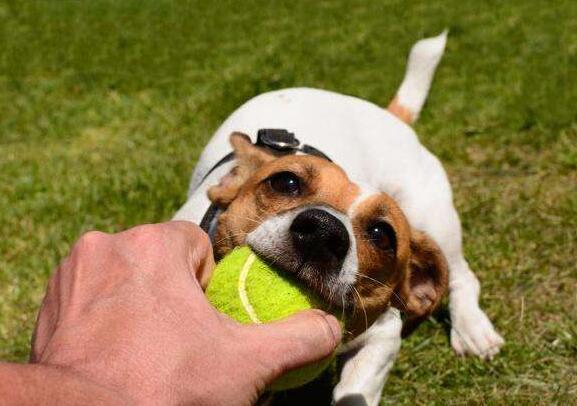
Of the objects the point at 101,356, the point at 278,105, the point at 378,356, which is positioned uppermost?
the point at 101,356

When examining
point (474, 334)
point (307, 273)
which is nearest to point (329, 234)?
point (307, 273)

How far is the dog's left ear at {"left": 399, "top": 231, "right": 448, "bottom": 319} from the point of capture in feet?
12.3

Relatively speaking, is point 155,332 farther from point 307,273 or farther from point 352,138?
point 352,138

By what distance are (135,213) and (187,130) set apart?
62.8 inches

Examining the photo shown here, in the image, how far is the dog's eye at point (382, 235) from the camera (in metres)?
3.41

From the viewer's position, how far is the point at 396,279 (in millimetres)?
3604

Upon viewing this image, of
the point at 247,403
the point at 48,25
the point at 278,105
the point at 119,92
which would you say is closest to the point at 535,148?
the point at 278,105

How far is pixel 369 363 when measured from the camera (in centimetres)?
375

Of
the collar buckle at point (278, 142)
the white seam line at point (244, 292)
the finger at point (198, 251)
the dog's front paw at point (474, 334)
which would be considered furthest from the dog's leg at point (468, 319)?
the finger at point (198, 251)

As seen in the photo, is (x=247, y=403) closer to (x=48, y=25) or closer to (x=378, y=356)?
(x=378, y=356)

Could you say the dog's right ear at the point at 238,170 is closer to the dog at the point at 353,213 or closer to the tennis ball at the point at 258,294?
the dog at the point at 353,213

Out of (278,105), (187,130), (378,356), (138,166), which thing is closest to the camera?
(378,356)

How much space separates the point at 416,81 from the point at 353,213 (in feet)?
7.94

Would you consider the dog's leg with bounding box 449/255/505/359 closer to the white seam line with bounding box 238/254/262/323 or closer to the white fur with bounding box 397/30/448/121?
the white fur with bounding box 397/30/448/121
